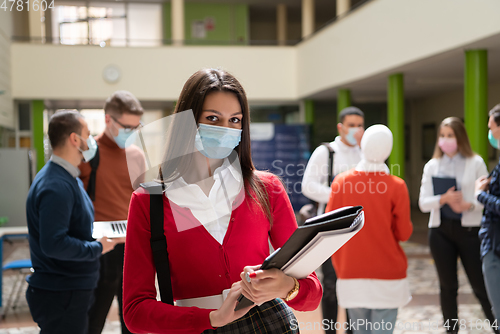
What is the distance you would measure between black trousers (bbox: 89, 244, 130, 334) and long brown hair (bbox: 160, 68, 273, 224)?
1.75 meters

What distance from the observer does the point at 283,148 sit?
37.1 feet

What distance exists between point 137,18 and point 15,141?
16.5 feet

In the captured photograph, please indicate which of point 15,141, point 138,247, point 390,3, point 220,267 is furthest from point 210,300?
point 15,141

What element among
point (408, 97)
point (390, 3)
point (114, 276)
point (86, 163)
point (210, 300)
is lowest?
point (114, 276)

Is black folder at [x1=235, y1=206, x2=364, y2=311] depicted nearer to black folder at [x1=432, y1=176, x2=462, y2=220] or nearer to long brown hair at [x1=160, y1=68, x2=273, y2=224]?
long brown hair at [x1=160, y1=68, x2=273, y2=224]

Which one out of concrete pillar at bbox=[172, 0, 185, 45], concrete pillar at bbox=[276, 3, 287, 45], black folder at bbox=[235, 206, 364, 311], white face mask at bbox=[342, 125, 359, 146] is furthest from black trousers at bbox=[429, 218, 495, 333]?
concrete pillar at bbox=[276, 3, 287, 45]

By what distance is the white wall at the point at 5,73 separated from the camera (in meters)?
10.2

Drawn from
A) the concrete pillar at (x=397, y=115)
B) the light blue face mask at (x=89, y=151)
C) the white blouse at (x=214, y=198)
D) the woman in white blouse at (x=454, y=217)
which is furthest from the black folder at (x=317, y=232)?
the concrete pillar at (x=397, y=115)

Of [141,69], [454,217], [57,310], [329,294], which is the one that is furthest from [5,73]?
[454,217]

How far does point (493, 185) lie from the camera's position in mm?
2996

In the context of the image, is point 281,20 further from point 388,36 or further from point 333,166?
point 333,166

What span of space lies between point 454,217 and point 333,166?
0.99 m

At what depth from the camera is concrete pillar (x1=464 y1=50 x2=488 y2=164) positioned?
6176mm

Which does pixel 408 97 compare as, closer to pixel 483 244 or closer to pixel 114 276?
pixel 483 244
